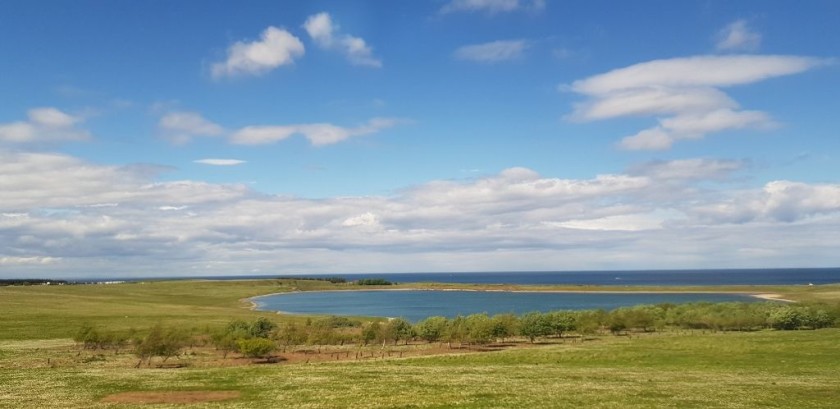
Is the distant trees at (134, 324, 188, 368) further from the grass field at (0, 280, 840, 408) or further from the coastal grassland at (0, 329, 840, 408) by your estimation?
the coastal grassland at (0, 329, 840, 408)

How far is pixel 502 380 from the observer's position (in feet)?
171

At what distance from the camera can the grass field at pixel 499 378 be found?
42000 mm

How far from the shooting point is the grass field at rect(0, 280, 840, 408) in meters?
42.0

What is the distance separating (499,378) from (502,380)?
58.7 inches

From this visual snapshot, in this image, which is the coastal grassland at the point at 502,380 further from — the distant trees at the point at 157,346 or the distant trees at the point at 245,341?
the distant trees at the point at 245,341

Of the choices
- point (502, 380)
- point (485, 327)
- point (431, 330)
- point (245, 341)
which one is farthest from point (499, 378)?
point (431, 330)

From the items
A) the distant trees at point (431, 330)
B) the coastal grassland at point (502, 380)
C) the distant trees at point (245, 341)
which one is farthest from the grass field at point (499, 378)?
the distant trees at point (431, 330)

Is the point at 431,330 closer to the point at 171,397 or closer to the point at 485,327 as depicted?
the point at 485,327

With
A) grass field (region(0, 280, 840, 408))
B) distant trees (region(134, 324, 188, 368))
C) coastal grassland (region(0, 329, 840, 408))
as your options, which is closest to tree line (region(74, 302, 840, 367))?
distant trees (region(134, 324, 188, 368))

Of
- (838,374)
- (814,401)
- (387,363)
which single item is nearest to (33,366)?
(387,363)

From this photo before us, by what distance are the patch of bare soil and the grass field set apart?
1.81 feet

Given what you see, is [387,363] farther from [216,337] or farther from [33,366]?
[33,366]

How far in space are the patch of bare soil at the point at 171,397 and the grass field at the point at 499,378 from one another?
0.55m

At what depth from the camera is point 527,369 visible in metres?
60.8
